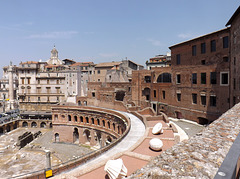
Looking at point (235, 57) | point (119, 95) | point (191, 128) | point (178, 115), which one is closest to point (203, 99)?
point (191, 128)

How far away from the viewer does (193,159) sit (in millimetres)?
3846

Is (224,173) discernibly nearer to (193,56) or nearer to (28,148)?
(193,56)

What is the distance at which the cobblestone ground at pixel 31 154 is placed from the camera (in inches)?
975

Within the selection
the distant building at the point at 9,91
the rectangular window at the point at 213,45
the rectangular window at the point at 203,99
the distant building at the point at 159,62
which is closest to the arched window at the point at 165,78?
the rectangular window at the point at 203,99

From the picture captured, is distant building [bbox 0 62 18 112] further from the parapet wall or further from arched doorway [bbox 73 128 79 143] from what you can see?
the parapet wall

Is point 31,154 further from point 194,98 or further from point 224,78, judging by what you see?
point 224,78

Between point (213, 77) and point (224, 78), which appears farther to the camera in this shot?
point (213, 77)

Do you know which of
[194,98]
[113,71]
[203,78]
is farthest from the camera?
[113,71]

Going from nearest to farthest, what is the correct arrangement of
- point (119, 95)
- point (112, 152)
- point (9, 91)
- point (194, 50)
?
point (112, 152) → point (194, 50) → point (119, 95) → point (9, 91)

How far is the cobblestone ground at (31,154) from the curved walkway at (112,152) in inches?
621

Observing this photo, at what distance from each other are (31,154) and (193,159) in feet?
107

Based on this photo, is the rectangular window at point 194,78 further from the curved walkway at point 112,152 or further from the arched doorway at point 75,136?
the arched doorway at point 75,136

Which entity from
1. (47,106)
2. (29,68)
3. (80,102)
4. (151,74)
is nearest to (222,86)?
(151,74)

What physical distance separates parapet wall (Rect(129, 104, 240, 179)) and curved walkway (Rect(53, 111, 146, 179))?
240 inches
